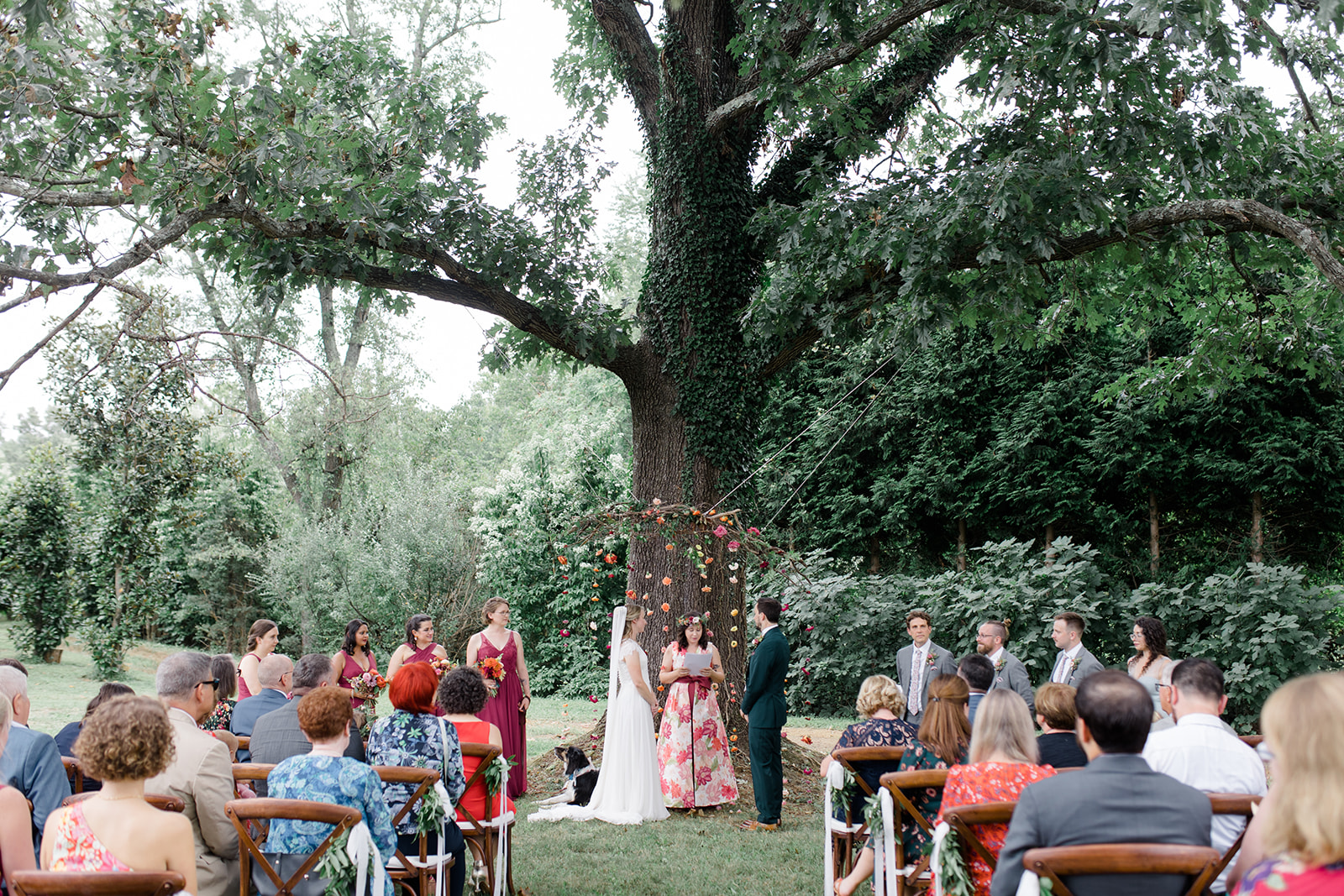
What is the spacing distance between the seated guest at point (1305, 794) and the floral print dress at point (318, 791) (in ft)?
9.57

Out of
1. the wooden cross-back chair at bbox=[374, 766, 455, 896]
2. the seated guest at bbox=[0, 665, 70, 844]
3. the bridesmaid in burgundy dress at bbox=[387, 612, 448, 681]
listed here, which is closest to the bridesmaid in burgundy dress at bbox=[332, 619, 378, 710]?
the bridesmaid in burgundy dress at bbox=[387, 612, 448, 681]

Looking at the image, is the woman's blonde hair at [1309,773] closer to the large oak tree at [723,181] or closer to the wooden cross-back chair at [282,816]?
the wooden cross-back chair at [282,816]

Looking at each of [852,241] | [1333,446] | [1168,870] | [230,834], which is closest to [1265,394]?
[1333,446]

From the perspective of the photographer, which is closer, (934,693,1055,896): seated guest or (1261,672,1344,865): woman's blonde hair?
(1261,672,1344,865): woman's blonde hair

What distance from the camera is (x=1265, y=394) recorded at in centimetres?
1416

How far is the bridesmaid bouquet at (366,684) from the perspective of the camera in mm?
7426

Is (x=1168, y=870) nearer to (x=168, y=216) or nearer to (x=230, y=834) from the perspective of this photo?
(x=230, y=834)

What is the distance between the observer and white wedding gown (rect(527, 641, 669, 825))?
307 inches

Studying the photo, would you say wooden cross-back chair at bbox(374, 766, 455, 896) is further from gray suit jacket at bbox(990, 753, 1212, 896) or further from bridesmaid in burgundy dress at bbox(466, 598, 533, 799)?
bridesmaid in burgundy dress at bbox(466, 598, 533, 799)

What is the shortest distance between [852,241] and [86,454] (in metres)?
15.5

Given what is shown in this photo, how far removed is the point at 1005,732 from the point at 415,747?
2.69m

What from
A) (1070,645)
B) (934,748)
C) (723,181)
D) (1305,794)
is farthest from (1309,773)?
(723,181)

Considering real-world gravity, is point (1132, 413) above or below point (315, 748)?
above

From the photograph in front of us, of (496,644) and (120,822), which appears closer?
(120,822)
